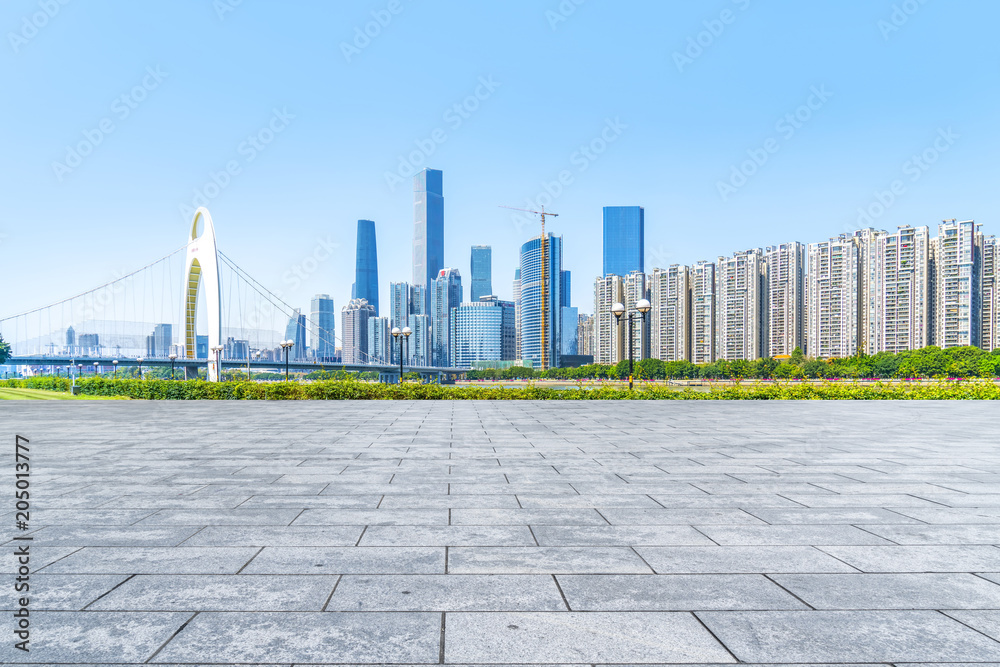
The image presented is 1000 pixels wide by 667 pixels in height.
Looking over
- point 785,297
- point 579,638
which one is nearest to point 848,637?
point 579,638

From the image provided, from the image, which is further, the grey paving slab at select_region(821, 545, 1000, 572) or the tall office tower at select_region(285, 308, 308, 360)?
the tall office tower at select_region(285, 308, 308, 360)

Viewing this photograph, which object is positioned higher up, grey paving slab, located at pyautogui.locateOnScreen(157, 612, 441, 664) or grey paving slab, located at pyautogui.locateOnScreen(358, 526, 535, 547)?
grey paving slab, located at pyautogui.locateOnScreen(157, 612, 441, 664)

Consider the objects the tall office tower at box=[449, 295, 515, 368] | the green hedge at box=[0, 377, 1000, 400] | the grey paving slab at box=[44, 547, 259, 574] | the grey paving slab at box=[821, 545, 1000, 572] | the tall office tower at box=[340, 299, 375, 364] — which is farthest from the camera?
the tall office tower at box=[449, 295, 515, 368]

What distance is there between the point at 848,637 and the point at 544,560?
1.83 metres

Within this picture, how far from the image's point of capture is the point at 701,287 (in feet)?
361

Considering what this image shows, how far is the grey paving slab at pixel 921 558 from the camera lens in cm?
393

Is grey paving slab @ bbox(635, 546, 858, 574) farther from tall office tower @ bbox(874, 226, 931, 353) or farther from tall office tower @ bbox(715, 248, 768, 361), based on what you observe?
tall office tower @ bbox(715, 248, 768, 361)

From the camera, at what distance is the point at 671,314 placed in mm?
115188

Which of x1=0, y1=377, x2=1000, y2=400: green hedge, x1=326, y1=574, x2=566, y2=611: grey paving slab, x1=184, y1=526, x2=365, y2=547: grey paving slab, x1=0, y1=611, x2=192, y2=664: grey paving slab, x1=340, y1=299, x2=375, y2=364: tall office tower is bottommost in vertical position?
x1=0, y1=377, x2=1000, y2=400: green hedge

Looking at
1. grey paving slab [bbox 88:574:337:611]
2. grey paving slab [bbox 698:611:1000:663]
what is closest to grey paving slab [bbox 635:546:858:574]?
grey paving slab [bbox 698:611:1000:663]

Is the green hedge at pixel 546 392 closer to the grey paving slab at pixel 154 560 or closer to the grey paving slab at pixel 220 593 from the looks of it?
the grey paving slab at pixel 154 560

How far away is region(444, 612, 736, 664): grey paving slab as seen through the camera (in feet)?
8.91

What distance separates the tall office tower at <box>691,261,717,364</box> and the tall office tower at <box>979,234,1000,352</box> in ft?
128

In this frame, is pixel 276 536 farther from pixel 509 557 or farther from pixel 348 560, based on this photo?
pixel 509 557
